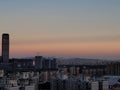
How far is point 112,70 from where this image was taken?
135ft

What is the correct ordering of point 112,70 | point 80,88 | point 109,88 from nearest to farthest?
point 80,88
point 109,88
point 112,70

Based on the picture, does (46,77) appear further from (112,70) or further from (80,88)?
(80,88)

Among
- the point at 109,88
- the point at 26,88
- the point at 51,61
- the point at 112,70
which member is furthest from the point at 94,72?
the point at 26,88

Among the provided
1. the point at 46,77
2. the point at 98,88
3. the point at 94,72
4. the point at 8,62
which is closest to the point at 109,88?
the point at 98,88

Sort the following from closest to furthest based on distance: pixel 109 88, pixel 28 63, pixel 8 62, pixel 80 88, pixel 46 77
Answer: pixel 80 88 < pixel 109 88 < pixel 46 77 < pixel 8 62 < pixel 28 63

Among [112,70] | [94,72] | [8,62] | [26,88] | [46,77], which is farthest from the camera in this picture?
[8,62]

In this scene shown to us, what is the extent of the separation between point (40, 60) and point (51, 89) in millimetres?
30779

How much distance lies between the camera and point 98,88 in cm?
2144

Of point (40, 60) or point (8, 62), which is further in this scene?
point (40, 60)

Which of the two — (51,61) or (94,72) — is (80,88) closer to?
(94,72)

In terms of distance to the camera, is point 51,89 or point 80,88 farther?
point 51,89

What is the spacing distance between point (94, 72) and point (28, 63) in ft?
41.8

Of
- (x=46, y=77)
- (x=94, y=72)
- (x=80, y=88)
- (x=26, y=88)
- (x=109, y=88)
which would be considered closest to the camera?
(x=26, y=88)

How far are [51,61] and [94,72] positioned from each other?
10.1 meters
